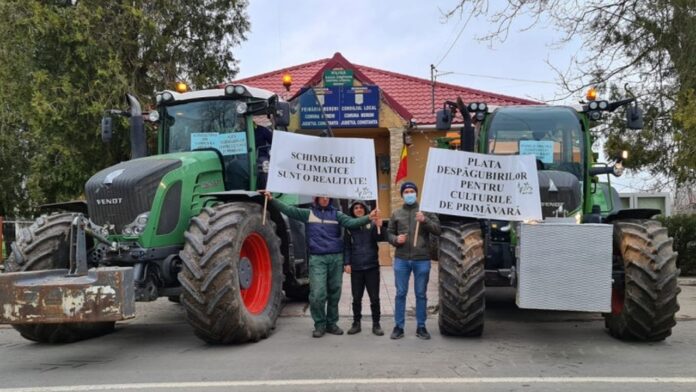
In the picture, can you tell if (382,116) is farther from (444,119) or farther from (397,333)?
(397,333)

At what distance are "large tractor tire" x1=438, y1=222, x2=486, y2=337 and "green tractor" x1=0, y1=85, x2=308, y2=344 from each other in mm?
2025

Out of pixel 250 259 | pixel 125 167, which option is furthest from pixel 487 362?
pixel 125 167

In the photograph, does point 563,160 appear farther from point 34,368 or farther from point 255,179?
point 34,368

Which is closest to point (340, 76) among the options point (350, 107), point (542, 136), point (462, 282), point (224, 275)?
point (350, 107)

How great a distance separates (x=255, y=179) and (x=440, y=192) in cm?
247

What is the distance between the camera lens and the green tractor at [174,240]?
5.21m

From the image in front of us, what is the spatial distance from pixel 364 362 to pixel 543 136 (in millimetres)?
3894

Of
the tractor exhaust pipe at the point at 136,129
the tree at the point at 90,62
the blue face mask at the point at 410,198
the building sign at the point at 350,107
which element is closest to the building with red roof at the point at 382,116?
the building sign at the point at 350,107

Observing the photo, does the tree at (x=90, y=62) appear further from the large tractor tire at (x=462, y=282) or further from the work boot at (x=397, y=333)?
the large tractor tire at (x=462, y=282)

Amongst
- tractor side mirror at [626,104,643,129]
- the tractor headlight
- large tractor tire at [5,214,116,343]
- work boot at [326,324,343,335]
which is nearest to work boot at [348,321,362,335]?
work boot at [326,324,343,335]

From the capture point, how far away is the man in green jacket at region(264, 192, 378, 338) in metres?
6.73

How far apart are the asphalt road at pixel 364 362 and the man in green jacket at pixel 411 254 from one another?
0.28 meters

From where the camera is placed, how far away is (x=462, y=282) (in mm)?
6035

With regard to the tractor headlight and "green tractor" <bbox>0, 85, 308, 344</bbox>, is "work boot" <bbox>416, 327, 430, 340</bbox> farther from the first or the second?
the tractor headlight
